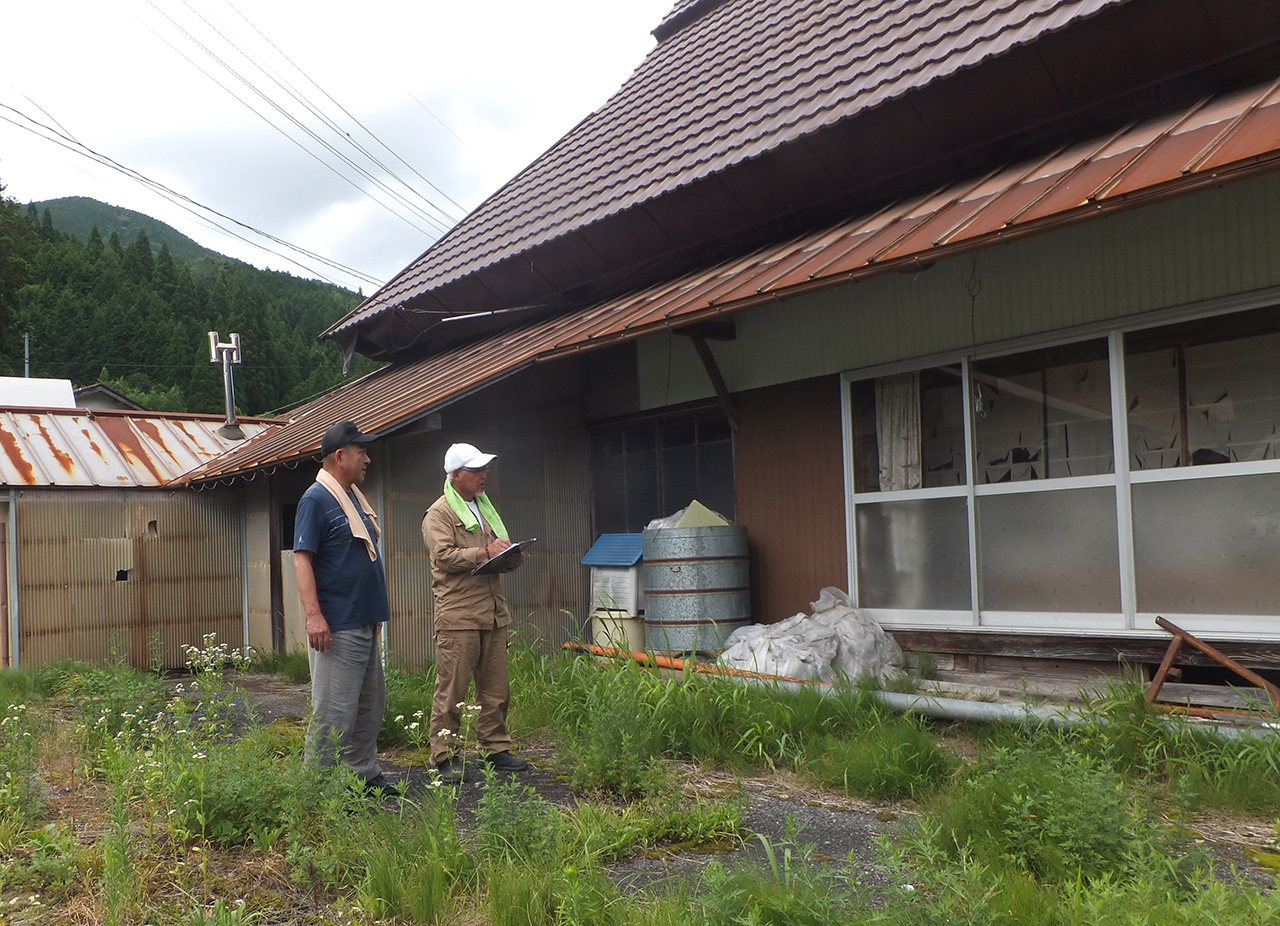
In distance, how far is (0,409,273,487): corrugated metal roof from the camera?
10656 mm

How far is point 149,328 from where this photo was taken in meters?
44.3

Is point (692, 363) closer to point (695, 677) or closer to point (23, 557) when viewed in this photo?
point (695, 677)

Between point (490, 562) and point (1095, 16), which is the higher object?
point (1095, 16)

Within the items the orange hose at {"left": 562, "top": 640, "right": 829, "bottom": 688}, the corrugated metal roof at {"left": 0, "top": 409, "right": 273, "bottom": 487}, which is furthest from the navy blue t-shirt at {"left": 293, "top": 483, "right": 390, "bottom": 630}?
the corrugated metal roof at {"left": 0, "top": 409, "right": 273, "bottom": 487}

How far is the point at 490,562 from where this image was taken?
5.32 m

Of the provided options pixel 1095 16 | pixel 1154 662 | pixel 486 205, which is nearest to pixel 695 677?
pixel 1154 662

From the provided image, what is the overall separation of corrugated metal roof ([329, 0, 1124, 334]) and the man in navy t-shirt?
4.30 meters

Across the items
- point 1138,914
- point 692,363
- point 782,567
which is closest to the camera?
point 1138,914

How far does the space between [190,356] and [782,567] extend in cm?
4217

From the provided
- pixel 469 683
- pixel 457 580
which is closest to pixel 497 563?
pixel 457 580

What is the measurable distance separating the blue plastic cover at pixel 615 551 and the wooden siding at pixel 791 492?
3.02 feet

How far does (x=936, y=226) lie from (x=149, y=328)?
149 ft

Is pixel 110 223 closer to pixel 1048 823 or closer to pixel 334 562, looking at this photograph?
pixel 334 562

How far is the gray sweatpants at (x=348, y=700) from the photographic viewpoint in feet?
15.3
